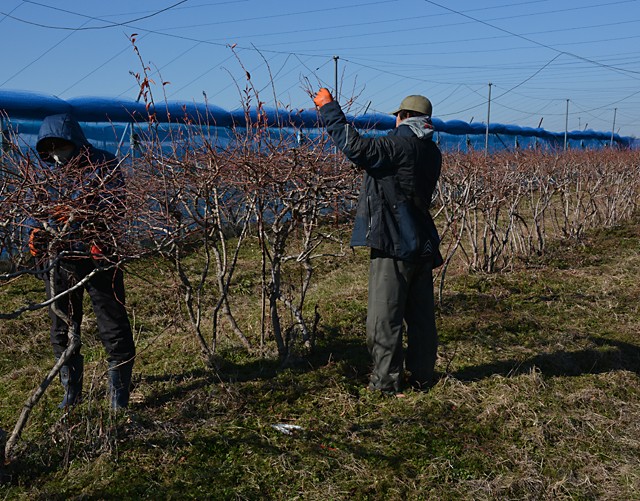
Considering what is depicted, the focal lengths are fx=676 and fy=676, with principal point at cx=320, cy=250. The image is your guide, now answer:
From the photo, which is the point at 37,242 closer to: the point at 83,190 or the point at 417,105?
the point at 83,190

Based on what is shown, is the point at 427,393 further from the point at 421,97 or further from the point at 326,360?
the point at 421,97

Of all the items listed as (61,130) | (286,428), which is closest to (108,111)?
(61,130)

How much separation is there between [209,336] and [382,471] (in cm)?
219

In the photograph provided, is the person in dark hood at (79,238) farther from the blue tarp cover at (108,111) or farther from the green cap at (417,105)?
the blue tarp cover at (108,111)

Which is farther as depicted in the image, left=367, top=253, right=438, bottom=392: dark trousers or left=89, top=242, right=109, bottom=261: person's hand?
left=367, top=253, right=438, bottom=392: dark trousers

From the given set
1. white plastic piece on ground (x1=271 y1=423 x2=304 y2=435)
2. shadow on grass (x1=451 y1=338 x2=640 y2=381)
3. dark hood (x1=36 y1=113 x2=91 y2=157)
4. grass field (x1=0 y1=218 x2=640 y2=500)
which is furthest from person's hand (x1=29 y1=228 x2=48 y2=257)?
shadow on grass (x1=451 y1=338 x2=640 y2=381)

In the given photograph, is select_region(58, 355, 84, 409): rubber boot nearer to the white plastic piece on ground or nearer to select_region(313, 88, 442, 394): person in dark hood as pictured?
the white plastic piece on ground

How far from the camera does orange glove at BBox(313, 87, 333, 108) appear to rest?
333 centimetres

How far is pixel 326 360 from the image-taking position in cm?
426

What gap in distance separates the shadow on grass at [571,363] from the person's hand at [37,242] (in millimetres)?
2412

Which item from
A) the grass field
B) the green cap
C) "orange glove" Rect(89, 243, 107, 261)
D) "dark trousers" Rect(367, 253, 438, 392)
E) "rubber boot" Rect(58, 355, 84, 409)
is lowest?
the grass field

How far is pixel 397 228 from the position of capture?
346 centimetres

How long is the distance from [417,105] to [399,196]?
1.63ft

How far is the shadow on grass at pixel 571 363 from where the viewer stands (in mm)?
4133
